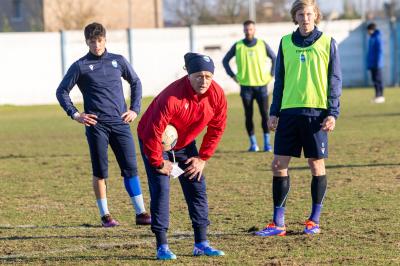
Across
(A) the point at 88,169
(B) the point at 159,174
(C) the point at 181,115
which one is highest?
(C) the point at 181,115

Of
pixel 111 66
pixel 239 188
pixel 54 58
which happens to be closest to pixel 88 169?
pixel 239 188

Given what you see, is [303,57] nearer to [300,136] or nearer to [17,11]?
[300,136]

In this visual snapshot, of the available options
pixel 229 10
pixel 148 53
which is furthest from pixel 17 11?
pixel 148 53

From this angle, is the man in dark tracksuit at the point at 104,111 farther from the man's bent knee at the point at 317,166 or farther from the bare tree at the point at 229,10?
the bare tree at the point at 229,10

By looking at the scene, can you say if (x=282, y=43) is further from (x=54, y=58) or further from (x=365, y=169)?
(x=54, y=58)

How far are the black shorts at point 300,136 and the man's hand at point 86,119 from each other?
1.96 meters

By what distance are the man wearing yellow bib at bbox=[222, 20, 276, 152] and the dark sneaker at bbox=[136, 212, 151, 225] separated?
707 cm

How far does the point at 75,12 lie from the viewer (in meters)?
51.0

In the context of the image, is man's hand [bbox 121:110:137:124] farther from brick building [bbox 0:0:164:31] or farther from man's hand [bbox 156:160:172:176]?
brick building [bbox 0:0:164:31]

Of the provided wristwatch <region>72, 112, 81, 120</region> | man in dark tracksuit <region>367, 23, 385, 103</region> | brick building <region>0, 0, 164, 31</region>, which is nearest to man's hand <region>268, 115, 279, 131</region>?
wristwatch <region>72, 112, 81, 120</region>

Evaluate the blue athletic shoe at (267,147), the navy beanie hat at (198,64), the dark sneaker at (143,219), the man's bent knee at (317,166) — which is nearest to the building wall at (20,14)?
the blue athletic shoe at (267,147)

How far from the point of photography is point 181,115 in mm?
7418

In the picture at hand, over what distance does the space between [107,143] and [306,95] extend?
2.30 metres

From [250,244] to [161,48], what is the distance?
29658 mm
